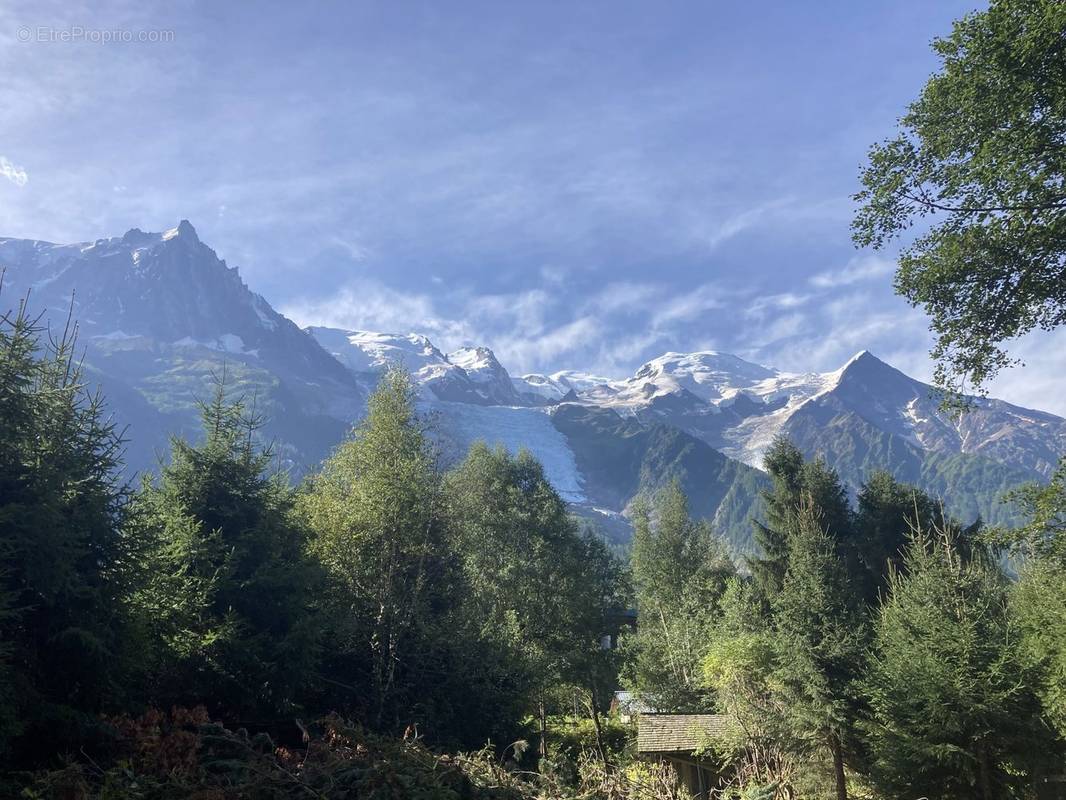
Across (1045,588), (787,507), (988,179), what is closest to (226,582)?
(988,179)

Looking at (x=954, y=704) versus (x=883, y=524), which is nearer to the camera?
(x=954, y=704)

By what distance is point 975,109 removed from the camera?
34.5 feet

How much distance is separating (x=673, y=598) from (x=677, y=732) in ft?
52.3

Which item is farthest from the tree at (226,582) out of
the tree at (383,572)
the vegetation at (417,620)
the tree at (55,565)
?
the tree at (383,572)

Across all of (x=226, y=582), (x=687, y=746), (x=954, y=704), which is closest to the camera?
(x=226, y=582)

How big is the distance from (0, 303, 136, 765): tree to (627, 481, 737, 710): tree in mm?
25194

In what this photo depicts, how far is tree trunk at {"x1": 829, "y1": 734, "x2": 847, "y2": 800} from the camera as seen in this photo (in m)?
19.9

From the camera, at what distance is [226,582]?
14.2 m

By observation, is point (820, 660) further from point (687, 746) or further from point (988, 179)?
point (988, 179)

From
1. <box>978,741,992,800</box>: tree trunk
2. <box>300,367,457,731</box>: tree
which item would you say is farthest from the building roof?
<box>300,367,457,731</box>: tree

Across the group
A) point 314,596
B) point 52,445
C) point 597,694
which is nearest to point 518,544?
point 597,694

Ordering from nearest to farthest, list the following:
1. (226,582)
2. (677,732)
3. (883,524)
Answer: (226,582), (677,732), (883,524)

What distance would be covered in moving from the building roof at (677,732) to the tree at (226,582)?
49.4 ft

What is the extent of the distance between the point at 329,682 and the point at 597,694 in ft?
74.0
